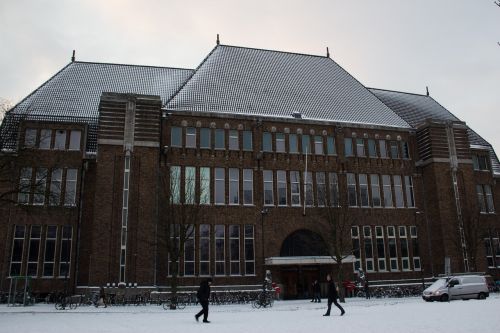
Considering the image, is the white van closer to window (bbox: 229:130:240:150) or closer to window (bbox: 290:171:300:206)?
window (bbox: 290:171:300:206)

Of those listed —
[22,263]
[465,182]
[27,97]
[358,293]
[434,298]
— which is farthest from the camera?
[465,182]

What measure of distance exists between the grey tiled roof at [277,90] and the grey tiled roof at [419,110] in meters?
2.71

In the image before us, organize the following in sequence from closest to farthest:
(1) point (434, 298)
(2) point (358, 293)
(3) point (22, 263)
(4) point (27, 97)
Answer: (1) point (434, 298) → (3) point (22, 263) → (2) point (358, 293) → (4) point (27, 97)

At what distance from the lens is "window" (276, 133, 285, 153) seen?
37656 millimetres

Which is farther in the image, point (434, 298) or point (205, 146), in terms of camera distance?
point (205, 146)

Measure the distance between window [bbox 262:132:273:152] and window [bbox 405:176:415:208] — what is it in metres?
12.5

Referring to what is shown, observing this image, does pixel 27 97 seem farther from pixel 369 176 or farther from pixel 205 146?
pixel 369 176

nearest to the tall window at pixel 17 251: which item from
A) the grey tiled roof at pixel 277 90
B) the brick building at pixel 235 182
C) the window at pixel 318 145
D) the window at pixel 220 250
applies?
the brick building at pixel 235 182

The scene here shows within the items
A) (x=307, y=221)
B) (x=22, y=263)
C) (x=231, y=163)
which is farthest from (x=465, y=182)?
(x=22, y=263)

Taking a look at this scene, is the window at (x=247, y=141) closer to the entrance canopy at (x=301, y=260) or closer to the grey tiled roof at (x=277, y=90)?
the grey tiled roof at (x=277, y=90)

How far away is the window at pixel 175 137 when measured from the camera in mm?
35562

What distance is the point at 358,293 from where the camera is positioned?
35375 mm

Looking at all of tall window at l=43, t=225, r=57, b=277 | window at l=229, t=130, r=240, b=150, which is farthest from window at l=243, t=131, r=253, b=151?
tall window at l=43, t=225, r=57, b=277

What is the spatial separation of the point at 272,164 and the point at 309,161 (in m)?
3.13
